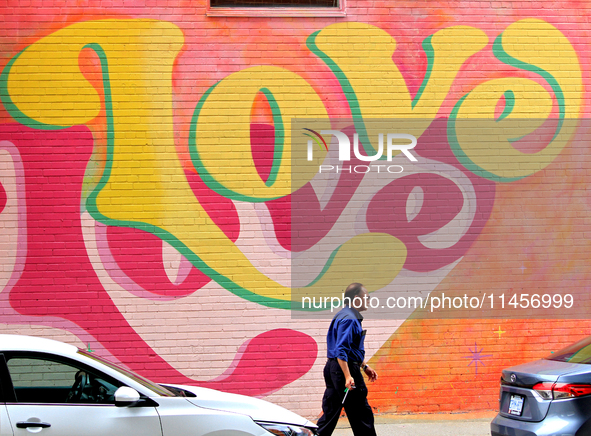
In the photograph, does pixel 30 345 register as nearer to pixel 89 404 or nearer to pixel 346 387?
pixel 89 404

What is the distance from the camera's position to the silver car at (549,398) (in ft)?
14.2

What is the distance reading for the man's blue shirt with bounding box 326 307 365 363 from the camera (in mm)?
5324

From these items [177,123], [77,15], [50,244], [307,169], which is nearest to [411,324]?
[307,169]

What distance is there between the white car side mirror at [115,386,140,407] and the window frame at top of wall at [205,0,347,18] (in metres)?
5.24

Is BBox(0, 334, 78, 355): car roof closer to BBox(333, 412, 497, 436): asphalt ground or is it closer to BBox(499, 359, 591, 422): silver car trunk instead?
BBox(499, 359, 591, 422): silver car trunk

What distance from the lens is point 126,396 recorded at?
399 cm

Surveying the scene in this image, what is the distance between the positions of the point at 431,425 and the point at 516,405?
2471mm

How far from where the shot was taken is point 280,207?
737 centimetres

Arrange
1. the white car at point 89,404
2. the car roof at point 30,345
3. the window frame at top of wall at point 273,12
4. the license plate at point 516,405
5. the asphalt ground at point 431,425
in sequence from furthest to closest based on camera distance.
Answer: the window frame at top of wall at point 273,12, the asphalt ground at point 431,425, the license plate at point 516,405, the car roof at point 30,345, the white car at point 89,404

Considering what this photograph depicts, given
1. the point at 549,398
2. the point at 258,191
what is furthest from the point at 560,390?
the point at 258,191

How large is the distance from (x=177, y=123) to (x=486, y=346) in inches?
203

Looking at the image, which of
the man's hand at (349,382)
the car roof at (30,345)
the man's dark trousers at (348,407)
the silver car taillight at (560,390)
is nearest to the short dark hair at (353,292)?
the man's dark trousers at (348,407)

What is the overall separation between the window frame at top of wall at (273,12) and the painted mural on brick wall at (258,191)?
102mm

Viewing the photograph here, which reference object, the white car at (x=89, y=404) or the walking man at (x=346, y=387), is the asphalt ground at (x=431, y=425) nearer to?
the walking man at (x=346, y=387)
